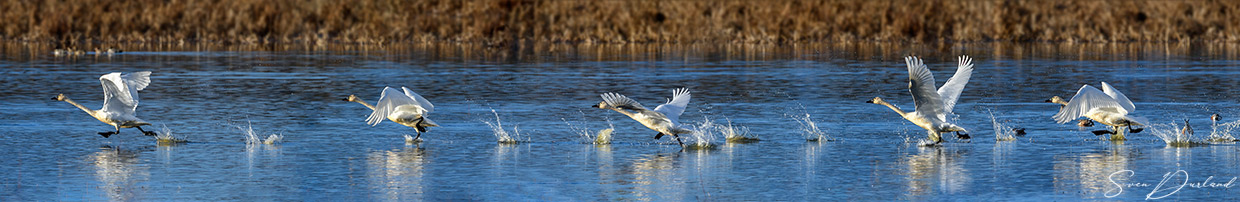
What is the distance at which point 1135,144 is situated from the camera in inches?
538

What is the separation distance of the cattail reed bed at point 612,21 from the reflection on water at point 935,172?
2851 cm

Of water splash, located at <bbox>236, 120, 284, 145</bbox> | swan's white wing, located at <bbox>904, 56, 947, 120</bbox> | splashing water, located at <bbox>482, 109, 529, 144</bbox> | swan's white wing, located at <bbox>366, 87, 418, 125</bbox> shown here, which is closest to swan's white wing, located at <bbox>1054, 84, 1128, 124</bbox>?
swan's white wing, located at <bbox>904, 56, 947, 120</bbox>

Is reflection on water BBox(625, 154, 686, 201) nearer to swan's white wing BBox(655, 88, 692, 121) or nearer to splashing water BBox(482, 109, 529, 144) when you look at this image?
swan's white wing BBox(655, 88, 692, 121)

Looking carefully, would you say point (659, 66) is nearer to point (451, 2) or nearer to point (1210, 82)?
point (1210, 82)

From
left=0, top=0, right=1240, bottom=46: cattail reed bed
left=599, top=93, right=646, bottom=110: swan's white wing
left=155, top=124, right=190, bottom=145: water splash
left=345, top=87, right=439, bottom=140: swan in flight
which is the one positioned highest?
left=0, top=0, right=1240, bottom=46: cattail reed bed

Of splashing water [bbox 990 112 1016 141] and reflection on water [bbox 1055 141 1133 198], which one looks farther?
splashing water [bbox 990 112 1016 141]

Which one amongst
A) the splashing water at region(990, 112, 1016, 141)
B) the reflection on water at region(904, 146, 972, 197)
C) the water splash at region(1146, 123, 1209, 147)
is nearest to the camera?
the reflection on water at region(904, 146, 972, 197)

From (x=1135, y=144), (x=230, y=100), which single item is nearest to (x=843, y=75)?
(x=230, y=100)

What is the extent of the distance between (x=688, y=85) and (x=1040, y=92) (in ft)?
15.4

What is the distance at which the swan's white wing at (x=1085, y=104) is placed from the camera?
13.9 meters

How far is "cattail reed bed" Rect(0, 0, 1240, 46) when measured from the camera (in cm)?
4303


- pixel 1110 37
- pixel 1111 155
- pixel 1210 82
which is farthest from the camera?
pixel 1110 37

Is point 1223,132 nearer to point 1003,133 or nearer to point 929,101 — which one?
point 1003,133

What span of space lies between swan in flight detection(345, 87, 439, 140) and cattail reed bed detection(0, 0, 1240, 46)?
88.6 feet
